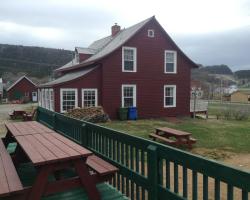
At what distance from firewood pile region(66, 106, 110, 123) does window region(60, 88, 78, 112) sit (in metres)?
1.11

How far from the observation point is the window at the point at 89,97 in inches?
745

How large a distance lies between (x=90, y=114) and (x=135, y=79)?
4723 millimetres

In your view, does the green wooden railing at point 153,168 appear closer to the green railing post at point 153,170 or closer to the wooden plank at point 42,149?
the green railing post at point 153,170

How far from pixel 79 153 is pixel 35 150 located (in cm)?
67

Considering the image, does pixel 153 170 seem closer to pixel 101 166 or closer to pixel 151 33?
pixel 101 166

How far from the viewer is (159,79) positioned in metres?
21.3

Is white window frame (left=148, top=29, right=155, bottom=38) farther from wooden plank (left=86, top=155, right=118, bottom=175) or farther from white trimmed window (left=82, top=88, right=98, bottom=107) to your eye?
wooden plank (left=86, top=155, right=118, bottom=175)

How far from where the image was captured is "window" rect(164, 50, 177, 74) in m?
21.7

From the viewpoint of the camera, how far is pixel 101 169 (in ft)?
13.5

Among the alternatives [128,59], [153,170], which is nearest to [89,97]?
[128,59]

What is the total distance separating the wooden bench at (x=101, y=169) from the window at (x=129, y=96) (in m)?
15.5

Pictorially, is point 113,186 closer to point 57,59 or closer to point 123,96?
point 123,96

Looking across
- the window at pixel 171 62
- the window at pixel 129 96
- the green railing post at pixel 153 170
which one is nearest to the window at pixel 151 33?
the window at pixel 171 62

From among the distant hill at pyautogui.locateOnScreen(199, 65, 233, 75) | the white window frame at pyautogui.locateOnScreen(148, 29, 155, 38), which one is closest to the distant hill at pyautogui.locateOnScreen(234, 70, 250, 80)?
the distant hill at pyautogui.locateOnScreen(199, 65, 233, 75)
